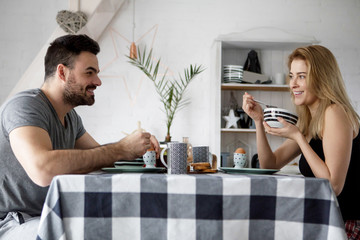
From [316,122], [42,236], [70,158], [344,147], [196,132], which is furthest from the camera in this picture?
[196,132]

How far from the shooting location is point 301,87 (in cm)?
167

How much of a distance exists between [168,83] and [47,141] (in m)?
2.51

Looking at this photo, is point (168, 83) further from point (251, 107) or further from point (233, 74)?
point (251, 107)

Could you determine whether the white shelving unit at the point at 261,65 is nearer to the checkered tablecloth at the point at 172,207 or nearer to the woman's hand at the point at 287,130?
the woman's hand at the point at 287,130

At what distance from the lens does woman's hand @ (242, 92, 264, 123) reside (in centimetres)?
172

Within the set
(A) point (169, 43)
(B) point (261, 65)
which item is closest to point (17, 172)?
(A) point (169, 43)

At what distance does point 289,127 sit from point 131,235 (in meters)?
0.78

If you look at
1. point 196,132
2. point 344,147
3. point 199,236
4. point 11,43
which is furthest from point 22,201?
point 11,43

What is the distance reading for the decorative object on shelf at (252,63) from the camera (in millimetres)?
3547

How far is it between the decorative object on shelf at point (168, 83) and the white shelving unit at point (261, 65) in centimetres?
30

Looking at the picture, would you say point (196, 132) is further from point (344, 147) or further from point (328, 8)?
point (344, 147)

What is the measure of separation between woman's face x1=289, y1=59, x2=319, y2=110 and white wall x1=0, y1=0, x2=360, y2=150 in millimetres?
1980

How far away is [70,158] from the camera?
1.17 metres

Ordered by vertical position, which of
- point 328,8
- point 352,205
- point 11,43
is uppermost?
point 328,8
